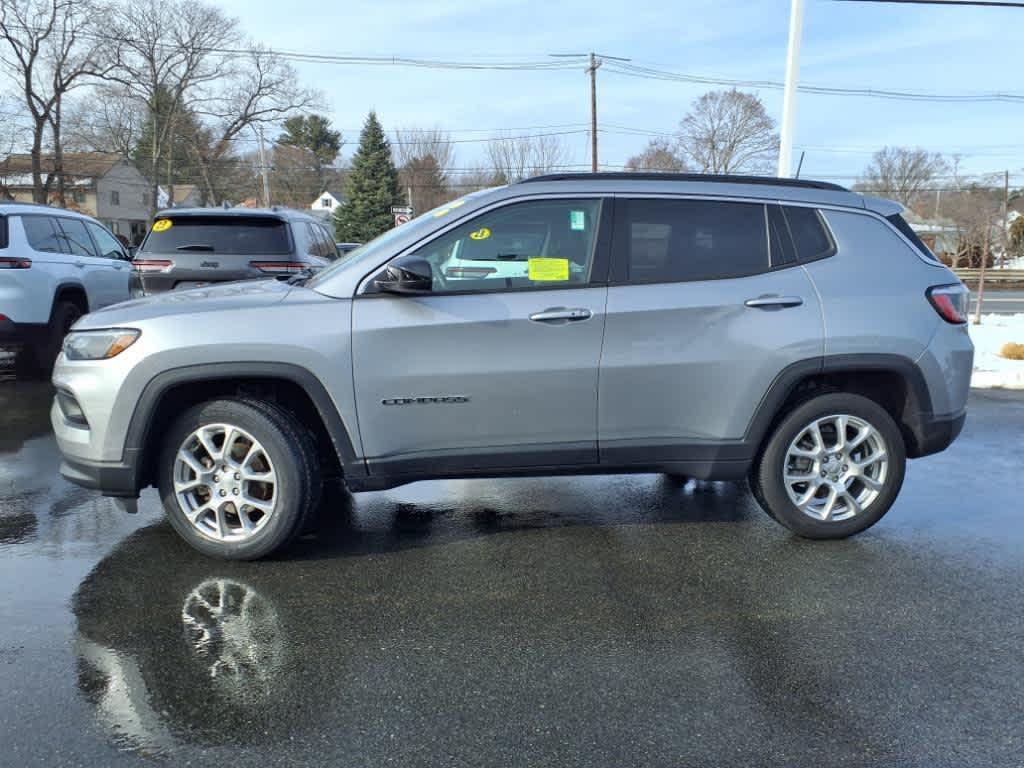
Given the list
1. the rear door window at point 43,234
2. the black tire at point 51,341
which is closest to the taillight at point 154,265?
the black tire at point 51,341

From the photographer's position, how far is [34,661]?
2990mm

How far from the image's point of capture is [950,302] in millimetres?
4109

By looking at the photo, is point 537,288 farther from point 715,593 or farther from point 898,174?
point 898,174

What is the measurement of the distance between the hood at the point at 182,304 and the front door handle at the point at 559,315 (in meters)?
1.25

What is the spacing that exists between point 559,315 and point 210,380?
1709mm

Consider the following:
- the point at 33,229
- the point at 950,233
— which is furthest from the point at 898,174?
the point at 33,229

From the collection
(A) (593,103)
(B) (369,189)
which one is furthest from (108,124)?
(A) (593,103)

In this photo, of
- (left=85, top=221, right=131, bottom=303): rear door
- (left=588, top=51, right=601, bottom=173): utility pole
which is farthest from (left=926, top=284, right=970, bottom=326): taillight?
(left=588, top=51, right=601, bottom=173): utility pole

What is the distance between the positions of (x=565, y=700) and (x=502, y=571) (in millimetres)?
1142

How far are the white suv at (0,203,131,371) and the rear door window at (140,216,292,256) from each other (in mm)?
1185

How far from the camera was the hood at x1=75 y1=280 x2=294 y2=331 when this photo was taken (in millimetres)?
3748

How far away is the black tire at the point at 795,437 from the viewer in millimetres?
4078

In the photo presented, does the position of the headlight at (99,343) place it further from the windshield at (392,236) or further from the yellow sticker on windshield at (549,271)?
the yellow sticker on windshield at (549,271)

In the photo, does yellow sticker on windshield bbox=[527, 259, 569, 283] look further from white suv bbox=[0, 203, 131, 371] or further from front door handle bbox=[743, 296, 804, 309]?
white suv bbox=[0, 203, 131, 371]
